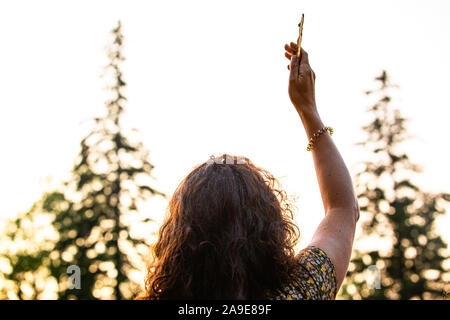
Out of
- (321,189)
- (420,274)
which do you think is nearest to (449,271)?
(420,274)

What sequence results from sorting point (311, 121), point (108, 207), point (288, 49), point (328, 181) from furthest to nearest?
point (108, 207) < point (288, 49) < point (311, 121) < point (328, 181)

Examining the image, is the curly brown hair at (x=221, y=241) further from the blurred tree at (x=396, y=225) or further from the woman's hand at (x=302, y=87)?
the blurred tree at (x=396, y=225)

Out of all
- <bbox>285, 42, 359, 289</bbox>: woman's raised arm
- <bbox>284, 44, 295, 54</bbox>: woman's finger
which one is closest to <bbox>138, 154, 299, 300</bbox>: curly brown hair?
<bbox>285, 42, 359, 289</bbox>: woman's raised arm

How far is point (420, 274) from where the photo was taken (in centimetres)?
2497

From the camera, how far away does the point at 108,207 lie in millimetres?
23938

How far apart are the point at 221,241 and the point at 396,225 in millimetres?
25311

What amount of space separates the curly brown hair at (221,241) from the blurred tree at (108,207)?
22126 mm

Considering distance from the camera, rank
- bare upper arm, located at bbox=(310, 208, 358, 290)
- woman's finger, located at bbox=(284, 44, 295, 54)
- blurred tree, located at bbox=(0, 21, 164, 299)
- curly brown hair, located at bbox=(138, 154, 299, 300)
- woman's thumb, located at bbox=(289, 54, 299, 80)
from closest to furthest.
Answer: curly brown hair, located at bbox=(138, 154, 299, 300) < bare upper arm, located at bbox=(310, 208, 358, 290) < woman's thumb, located at bbox=(289, 54, 299, 80) < woman's finger, located at bbox=(284, 44, 295, 54) < blurred tree, located at bbox=(0, 21, 164, 299)

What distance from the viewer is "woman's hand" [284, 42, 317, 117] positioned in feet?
6.83

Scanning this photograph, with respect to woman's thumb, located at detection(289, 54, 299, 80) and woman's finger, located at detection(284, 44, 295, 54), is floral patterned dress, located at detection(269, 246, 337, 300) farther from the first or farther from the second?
woman's finger, located at detection(284, 44, 295, 54)

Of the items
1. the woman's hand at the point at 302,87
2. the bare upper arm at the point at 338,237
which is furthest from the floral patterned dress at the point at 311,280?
the woman's hand at the point at 302,87

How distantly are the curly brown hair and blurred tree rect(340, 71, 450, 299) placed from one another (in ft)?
81.5

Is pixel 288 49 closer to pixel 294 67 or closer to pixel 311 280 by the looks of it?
pixel 294 67

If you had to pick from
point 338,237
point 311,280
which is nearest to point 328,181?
point 338,237
